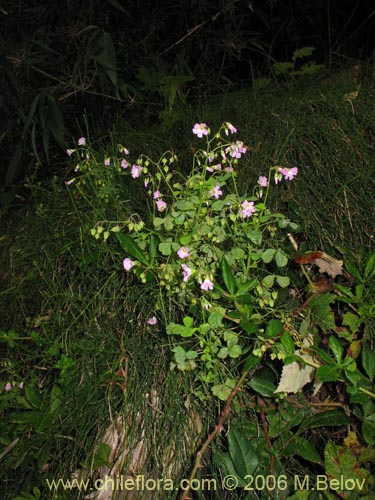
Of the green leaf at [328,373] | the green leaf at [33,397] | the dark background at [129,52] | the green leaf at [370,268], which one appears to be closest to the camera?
the green leaf at [328,373]

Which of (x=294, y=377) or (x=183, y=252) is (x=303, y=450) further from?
(x=183, y=252)

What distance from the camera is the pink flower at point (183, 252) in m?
1.17

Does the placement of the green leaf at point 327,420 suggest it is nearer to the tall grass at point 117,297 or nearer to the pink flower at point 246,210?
the tall grass at point 117,297

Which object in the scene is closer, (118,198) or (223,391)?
(223,391)

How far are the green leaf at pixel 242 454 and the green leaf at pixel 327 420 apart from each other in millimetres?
113

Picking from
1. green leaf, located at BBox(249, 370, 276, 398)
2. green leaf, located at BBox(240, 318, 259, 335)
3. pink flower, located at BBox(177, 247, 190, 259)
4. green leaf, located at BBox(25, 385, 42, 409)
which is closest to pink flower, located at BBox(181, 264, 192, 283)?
pink flower, located at BBox(177, 247, 190, 259)

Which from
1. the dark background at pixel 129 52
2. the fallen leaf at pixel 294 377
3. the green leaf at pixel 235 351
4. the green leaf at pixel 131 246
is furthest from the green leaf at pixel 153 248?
the dark background at pixel 129 52

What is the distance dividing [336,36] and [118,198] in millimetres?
1401

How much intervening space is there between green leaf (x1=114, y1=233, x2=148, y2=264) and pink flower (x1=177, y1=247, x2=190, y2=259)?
92 mm

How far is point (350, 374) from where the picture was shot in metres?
1.12

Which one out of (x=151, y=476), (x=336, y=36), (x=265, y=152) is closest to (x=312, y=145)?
(x=265, y=152)

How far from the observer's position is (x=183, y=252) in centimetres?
118

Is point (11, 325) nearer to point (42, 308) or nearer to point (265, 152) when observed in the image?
point (42, 308)

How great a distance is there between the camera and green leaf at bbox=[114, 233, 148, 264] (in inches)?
48.1
